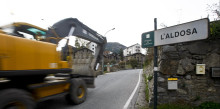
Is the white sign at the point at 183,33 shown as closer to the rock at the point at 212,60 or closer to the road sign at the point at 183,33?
the road sign at the point at 183,33

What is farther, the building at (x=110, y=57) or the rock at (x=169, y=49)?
the building at (x=110, y=57)

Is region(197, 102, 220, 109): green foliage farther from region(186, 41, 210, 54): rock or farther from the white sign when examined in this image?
the white sign

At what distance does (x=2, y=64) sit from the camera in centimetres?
242

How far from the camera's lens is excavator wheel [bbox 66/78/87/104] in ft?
14.1

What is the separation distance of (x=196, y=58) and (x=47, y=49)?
4.68 m

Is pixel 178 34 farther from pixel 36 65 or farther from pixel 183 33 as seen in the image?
pixel 36 65

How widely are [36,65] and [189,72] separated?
466 centimetres

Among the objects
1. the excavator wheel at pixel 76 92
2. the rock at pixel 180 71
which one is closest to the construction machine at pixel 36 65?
the excavator wheel at pixel 76 92

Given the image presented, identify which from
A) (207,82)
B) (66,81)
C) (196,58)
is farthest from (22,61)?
(207,82)

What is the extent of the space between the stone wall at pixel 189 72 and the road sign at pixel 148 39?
4.05 ft

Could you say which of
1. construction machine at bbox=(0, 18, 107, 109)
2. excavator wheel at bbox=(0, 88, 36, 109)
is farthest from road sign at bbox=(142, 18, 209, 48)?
excavator wheel at bbox=(0, 88, 36, 109)

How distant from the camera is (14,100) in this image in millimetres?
2490

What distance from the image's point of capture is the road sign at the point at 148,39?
299 cm

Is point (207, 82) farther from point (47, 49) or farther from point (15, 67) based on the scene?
point (15, 67)
